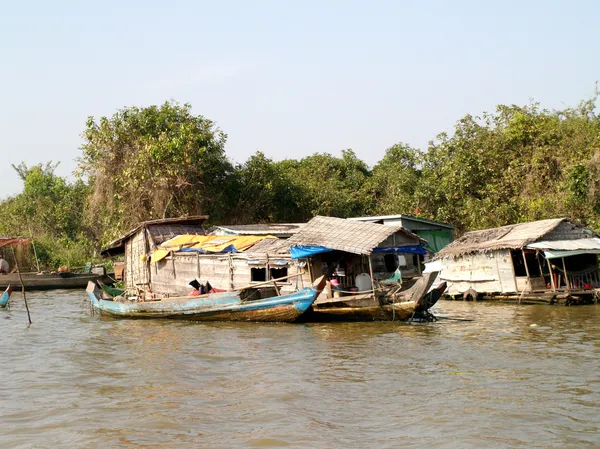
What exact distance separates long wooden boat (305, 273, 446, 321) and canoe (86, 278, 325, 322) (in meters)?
0.66

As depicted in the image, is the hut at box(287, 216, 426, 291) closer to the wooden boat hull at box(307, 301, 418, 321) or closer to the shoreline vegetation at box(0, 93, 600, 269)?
the wooden boat hull at box(307, 301, 418, 321)

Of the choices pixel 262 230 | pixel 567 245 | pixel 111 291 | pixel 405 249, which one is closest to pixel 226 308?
pixel 405 249

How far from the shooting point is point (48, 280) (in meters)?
26.5

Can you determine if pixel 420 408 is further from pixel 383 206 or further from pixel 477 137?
pixel 383 206

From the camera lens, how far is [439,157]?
28.2 metres

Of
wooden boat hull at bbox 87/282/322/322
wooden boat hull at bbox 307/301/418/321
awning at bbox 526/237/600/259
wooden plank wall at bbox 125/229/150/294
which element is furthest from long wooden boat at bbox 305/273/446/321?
wooden plank wall at bbox 125/229/150/294

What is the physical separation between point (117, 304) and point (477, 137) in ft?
54.2

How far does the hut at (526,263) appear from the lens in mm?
17234

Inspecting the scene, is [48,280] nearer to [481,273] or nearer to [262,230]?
[262,230]

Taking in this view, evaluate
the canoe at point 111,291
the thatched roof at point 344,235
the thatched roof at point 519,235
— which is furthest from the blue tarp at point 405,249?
the canoe at point 111,291

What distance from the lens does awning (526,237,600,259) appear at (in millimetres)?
17016

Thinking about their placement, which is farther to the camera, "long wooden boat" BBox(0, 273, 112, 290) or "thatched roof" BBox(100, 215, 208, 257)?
"long wooden boat" BBox(0, 273, 112, 290)

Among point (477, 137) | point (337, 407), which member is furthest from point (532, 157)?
point (337, 407)

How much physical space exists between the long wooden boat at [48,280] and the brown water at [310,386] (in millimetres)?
11675
